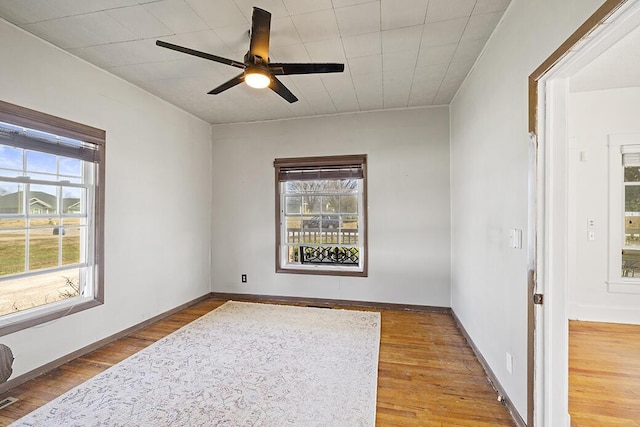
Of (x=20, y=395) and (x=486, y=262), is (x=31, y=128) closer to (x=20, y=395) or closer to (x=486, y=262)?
(x=20, y=395)

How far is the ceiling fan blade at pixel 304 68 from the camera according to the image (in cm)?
196

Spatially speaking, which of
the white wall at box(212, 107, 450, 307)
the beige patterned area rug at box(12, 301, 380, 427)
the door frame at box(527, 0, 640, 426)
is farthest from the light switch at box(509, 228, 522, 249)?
the white wall at box(212, 107, 450, 307)

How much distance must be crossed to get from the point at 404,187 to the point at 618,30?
2810 millimetres

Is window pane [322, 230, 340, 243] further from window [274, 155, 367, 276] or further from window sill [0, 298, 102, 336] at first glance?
window sill [0, 298, 102, 336]

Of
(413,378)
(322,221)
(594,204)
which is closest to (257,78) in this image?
(322,221)

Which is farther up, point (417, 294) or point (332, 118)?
point (332, 118)

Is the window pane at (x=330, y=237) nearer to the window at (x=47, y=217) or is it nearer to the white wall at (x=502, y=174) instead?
the white wall at (x=502, y=174)

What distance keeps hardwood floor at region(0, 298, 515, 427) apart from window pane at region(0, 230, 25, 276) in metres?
0.91

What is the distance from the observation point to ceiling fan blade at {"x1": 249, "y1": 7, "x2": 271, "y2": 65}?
1.71m

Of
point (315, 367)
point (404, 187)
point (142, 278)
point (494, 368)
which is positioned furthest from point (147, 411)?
point (404, 187)

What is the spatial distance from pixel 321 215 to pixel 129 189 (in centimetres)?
242

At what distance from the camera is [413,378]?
2.29 metres

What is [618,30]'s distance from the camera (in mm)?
1124

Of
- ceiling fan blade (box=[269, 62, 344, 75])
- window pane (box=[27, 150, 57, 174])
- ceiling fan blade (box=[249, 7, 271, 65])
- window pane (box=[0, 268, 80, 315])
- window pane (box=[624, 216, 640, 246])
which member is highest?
ceiling fan blade (box=[249, 7, 271, 65])
